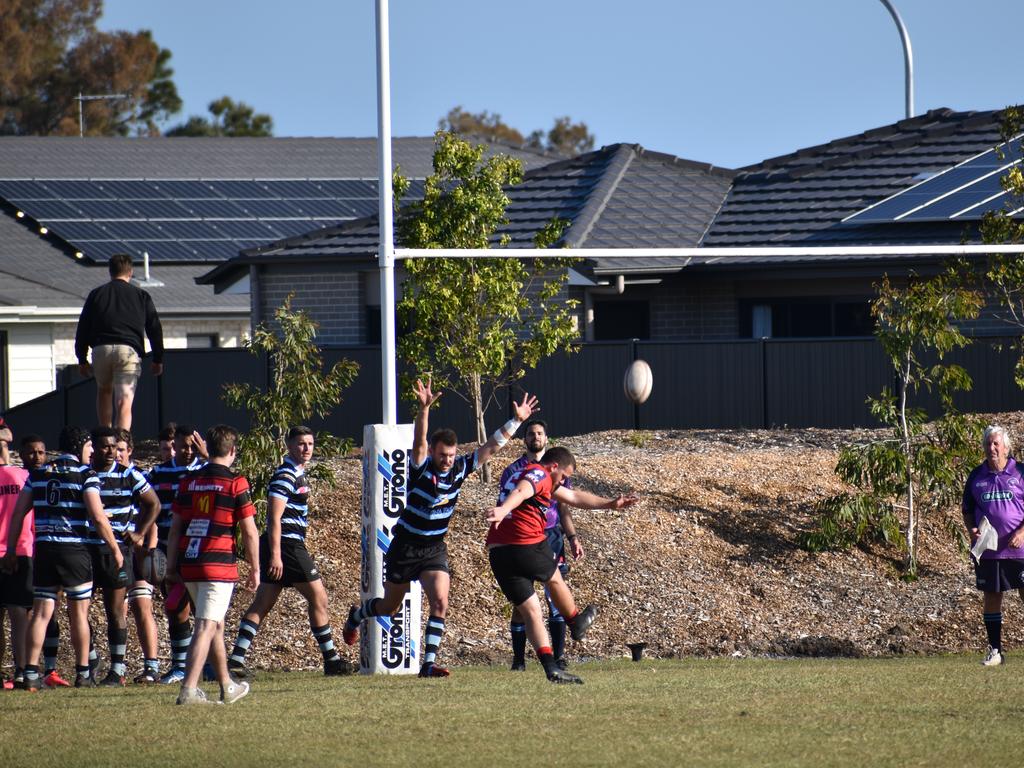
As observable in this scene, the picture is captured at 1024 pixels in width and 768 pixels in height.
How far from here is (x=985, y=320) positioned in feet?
78.4

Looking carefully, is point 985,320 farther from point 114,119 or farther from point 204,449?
point 114,119

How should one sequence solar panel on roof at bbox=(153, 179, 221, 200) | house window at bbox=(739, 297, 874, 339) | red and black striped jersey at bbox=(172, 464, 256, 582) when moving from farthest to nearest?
solar panel on roof at bbox=(153, 179, 221, 200) < house window at bbox=(739, 297, 874, 339) < red and black striped jersey at bbox=(172, 464, 256, 582)

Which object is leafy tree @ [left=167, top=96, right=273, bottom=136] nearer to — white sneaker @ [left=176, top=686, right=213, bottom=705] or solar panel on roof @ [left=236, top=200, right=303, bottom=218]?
solar panel on roof @ [left=236, top=200, right=303, bottom=218]

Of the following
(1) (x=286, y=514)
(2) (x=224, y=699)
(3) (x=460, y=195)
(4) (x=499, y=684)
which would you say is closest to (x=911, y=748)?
(4) (x=499, y=684)

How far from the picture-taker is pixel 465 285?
59.5 ft

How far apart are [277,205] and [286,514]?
24.8 meters

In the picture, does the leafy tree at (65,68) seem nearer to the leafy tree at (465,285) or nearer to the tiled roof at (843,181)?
the tiled roof at (843,181)

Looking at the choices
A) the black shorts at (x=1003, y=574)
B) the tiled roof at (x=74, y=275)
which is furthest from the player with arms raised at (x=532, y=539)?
the tiled roof at (x=74, y=275)

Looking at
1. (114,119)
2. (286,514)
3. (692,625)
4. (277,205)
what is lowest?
(692,625)

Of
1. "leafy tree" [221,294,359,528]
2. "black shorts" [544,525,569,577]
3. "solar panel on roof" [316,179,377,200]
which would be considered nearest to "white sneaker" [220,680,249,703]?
"black shorts" [544,525,569,577]

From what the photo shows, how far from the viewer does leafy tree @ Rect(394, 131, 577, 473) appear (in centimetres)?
1811

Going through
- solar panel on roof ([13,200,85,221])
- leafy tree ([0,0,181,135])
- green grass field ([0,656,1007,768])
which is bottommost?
green grass field ([0,656,1007,768])

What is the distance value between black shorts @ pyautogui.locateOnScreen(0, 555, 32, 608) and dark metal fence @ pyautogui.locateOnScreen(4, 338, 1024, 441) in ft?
38.5

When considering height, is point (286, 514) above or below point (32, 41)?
below
